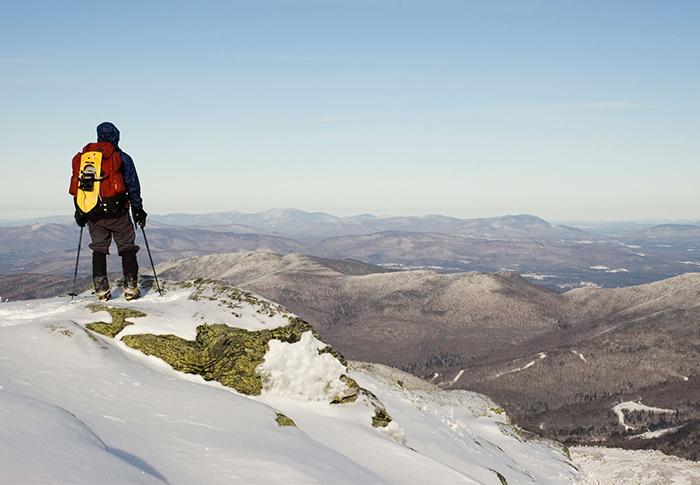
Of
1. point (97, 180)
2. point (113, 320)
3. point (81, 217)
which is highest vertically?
point (97, 180)

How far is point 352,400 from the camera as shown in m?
17.4

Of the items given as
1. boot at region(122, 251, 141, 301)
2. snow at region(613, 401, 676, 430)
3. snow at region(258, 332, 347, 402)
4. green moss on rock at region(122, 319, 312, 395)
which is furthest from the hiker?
snow at region(613, 401, 676, 430)

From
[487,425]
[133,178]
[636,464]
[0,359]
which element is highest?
[133,178]

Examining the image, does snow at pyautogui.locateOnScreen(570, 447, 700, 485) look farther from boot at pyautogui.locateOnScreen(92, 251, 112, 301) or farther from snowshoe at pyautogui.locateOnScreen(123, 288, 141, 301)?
boot at pyautogui.locateOnScreen(92, 251, 112, 301)

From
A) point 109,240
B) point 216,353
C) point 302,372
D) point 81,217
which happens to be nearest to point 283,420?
point 302,372

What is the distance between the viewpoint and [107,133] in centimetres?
1672

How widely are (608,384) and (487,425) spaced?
528 ft

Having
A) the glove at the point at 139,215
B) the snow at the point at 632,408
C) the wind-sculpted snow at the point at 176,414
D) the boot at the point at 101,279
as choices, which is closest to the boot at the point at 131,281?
the wind-sculpted snow at the point at 176,414

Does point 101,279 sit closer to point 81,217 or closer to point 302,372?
point 81,217

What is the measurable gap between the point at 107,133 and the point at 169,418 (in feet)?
33.0

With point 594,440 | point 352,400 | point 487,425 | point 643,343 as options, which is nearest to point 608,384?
point 643,343

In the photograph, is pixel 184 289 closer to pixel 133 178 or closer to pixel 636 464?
pixel 133 178

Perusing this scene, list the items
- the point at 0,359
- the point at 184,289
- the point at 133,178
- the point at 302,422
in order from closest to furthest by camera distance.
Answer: the point at 0,359, the point at 302,422, the point at 133,178, the point at 184,289

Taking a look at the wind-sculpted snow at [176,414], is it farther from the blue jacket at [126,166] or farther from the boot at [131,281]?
the blue jacket at [126,166]
